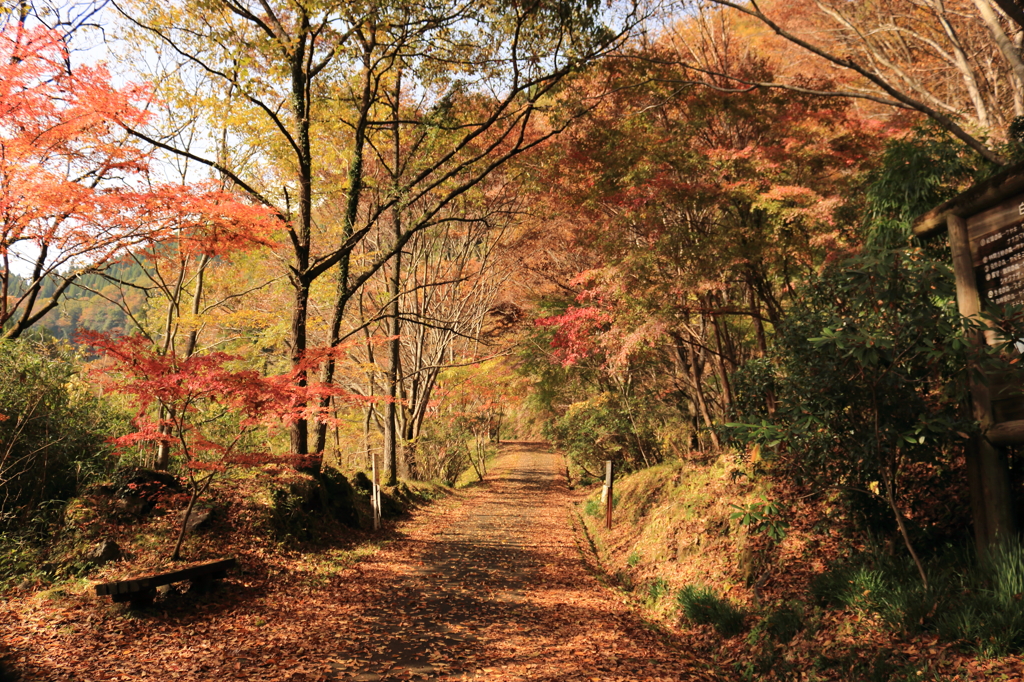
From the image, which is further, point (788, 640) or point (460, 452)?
point (460, 452)

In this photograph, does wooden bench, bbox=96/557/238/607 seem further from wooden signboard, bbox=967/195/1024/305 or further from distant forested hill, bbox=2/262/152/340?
wooden signboard, bbox=967/195/1024/305

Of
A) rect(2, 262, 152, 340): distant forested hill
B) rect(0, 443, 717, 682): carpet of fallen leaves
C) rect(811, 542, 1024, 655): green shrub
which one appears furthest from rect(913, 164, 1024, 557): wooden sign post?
rect(2, 262, 152, 340): distant forested hill

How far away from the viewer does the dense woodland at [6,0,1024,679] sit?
4.81 m

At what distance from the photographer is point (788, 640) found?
532 centimetres

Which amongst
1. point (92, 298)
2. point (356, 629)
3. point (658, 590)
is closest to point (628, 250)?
point (658, 590)

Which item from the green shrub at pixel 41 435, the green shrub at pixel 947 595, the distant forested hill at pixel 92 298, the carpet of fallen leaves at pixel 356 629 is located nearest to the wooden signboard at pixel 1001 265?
the green shrub at pixel 947 595

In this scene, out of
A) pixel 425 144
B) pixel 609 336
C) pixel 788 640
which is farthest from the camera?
pixel 425 144

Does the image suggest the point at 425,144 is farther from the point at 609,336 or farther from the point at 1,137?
the point at 1,137

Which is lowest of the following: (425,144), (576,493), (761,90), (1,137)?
(576,493)

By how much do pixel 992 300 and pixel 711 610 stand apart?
402cm

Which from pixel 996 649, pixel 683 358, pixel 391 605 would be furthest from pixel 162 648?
pixel 683 358

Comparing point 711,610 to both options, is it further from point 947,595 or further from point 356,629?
point 356,629

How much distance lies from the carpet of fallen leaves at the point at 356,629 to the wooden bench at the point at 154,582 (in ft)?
0.47

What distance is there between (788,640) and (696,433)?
27.9 ft
